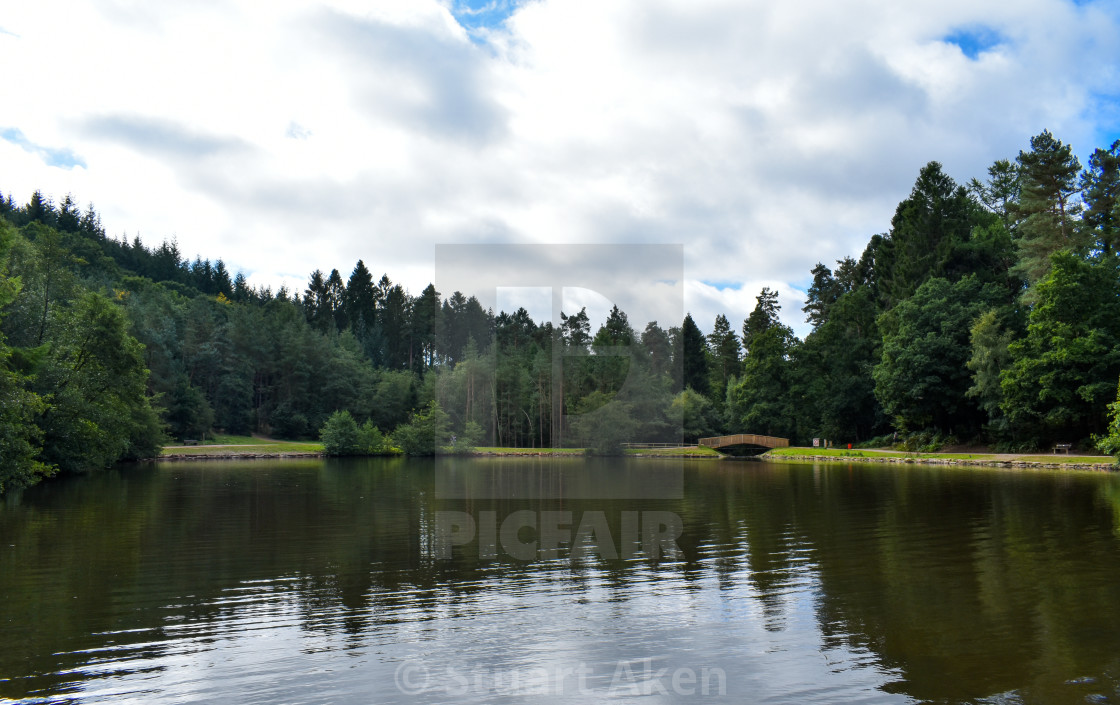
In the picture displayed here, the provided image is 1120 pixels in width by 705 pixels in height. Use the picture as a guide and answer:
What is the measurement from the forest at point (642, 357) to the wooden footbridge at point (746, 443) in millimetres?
2673

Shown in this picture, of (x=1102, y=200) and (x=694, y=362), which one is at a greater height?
(x=1102, y=200)

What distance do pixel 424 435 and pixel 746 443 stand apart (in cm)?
2989

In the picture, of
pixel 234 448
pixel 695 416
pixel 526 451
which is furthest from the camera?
pixel 695 416

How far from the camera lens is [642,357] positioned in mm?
83938

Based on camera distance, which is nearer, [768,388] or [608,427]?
[768,388]

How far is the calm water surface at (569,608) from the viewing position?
691 centimetres

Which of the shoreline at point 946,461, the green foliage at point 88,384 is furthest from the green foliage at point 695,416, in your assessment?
the green foliage at point 88,384

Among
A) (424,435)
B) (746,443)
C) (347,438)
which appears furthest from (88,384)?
(746,443)

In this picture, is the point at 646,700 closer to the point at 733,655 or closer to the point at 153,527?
the point at 733,655

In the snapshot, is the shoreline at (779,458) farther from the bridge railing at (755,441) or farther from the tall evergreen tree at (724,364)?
the tall evergreen tree at (724,364)

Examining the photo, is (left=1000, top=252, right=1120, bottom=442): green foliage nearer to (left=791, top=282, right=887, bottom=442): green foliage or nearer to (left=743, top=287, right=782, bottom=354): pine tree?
(left=791, top=282, right=887, bottom=442): green foliage

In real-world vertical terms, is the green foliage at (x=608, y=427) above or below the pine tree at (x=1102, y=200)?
below

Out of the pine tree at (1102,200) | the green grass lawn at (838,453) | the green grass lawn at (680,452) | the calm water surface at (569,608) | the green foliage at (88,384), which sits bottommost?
the green grass lawn at (680,452)

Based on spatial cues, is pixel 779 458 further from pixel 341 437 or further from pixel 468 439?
pixel 341 437
